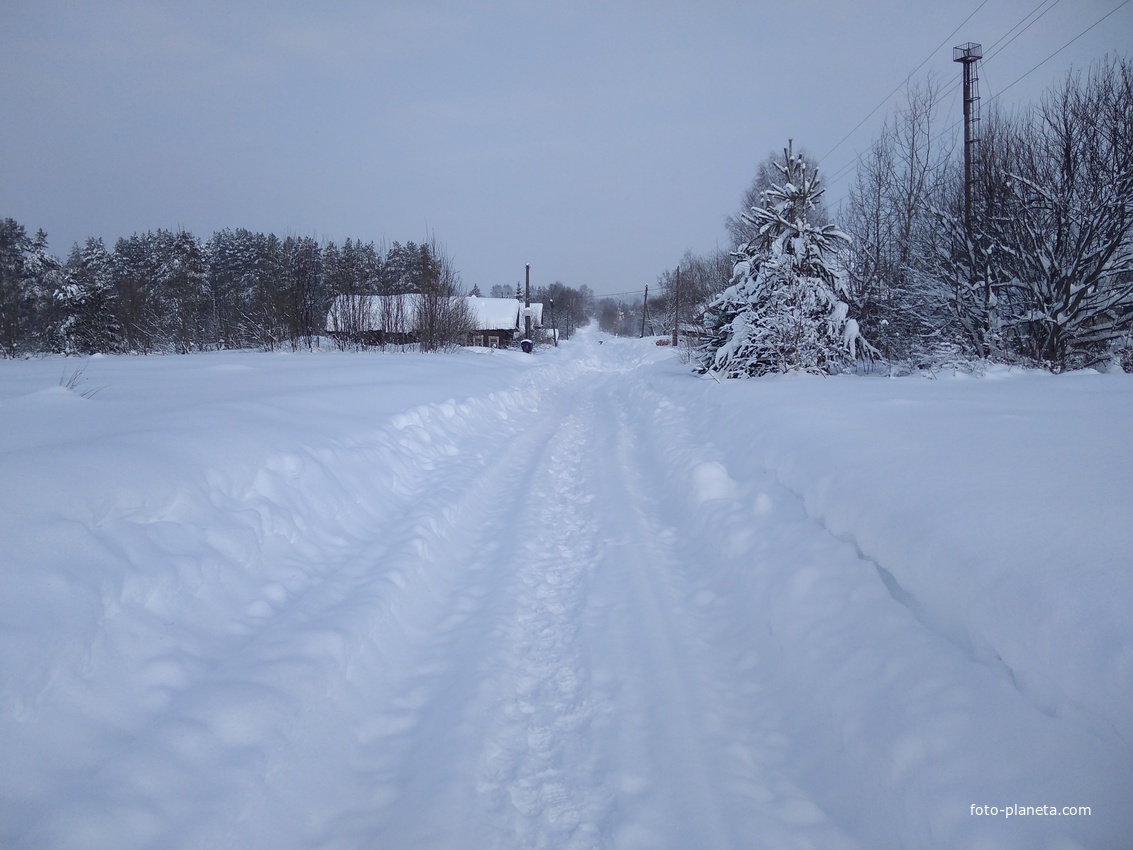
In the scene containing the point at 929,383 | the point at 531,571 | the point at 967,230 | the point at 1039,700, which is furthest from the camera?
the point at 967,230

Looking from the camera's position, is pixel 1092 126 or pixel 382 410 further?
pixel 1092 126

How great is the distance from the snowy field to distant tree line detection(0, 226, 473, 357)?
66.1 ft

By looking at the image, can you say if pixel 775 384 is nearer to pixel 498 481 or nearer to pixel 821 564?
pixel 498 481

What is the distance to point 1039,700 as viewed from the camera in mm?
2408

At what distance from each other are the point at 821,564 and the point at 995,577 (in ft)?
4.72

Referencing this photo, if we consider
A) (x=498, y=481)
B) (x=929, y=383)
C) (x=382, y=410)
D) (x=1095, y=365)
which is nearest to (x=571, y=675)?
(x=498, y=481)

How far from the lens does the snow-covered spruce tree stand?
15.3m

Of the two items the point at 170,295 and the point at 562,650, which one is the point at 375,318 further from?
the point at 170,295

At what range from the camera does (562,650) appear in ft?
12.8

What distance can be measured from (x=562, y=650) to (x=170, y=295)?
53876mm

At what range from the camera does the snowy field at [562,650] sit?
7.86ft

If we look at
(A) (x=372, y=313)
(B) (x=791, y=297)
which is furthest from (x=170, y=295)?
(B) (x=791, y=297)

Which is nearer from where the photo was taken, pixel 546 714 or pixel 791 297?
pixel 546 714

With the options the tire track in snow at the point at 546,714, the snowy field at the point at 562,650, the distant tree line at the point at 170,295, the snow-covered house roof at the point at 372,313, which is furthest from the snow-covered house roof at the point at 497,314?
the tire track in snow at the point at 546,714
